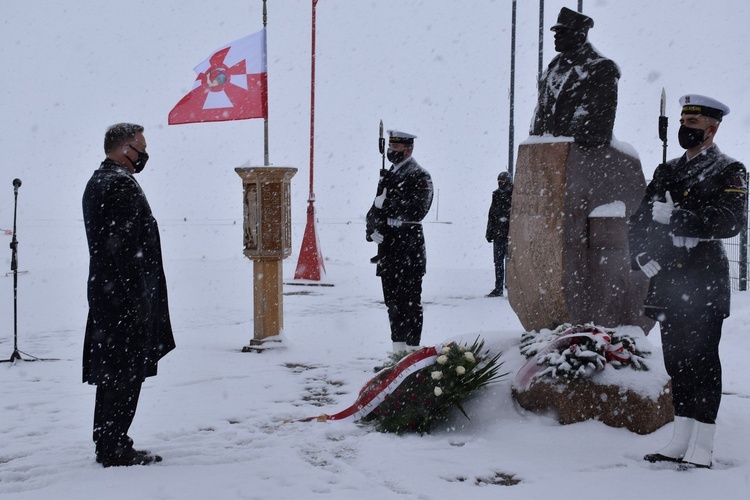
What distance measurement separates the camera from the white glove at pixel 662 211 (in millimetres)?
3709

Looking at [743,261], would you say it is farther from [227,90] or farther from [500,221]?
[227,90]

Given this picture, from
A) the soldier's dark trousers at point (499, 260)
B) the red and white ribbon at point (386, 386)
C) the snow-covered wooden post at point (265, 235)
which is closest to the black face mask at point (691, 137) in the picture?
the red and white ribbon at point (386, 386)

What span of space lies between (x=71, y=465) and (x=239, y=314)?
5816 millimetres

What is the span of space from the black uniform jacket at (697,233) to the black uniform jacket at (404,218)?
2.46 metres

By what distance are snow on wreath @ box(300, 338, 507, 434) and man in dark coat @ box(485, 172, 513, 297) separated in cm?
637

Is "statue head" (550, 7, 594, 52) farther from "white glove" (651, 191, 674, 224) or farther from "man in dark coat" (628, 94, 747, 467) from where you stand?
"white glove" (651, 191, 674, 224)

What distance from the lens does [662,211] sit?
147 inches

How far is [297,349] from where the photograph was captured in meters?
7.03

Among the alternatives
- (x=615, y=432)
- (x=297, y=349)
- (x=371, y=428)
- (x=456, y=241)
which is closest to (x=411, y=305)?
(x=297, y=349)

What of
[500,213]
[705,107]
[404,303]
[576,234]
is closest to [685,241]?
[705,107]

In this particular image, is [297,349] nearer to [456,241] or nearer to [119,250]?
[119,250]

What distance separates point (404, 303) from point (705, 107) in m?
3.13

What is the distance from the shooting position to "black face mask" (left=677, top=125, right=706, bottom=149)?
3.75m

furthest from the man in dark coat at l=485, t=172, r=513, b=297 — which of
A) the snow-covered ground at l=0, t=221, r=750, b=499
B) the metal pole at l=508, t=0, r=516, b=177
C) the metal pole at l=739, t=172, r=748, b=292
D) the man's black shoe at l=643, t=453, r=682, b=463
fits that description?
the man's black shoe at l=643, t=453, r=682, b=463
